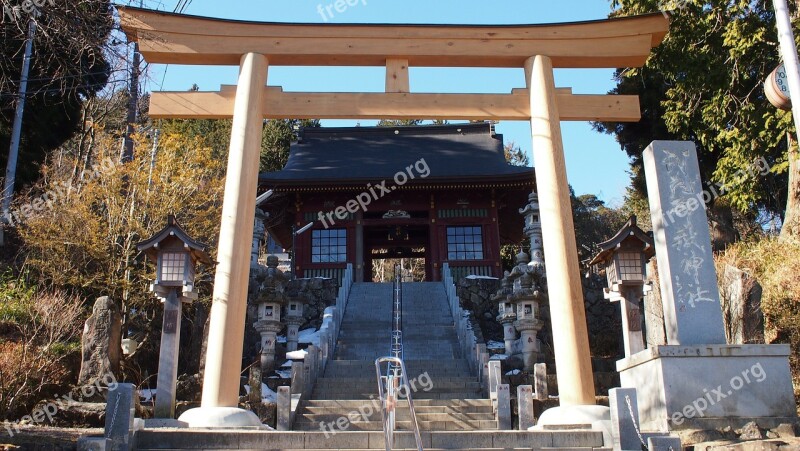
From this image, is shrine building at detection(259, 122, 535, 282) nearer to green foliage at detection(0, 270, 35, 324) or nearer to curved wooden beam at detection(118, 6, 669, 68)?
green foliage at detection(0, 270, 35, 324)

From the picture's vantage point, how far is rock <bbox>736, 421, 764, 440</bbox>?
5516 mm

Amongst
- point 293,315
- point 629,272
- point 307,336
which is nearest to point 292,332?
point 293,315

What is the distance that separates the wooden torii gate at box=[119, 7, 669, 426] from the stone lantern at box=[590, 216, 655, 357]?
70.8 inches

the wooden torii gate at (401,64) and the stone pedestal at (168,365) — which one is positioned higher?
the wooden torii gate at (401,64)

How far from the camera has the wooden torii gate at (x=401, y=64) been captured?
25.6ft

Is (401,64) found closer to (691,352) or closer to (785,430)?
(691,352)

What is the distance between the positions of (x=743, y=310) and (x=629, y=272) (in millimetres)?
2624

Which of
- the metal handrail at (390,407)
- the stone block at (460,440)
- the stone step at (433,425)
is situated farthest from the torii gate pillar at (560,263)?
the stone step at (433,425)

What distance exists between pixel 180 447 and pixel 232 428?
0.72 m

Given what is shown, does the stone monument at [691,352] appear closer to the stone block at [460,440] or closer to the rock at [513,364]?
the stone block at [460,440]

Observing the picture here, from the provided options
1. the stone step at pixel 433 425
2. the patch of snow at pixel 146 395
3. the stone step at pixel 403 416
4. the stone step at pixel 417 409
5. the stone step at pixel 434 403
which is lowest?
the stone step at pixel 433 425

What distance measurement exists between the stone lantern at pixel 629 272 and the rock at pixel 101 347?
715 cm

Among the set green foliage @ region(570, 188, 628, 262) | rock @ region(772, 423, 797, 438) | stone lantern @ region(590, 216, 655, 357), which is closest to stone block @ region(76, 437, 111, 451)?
rock @ region(772, 423, 797, 438)

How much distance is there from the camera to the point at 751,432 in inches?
219
